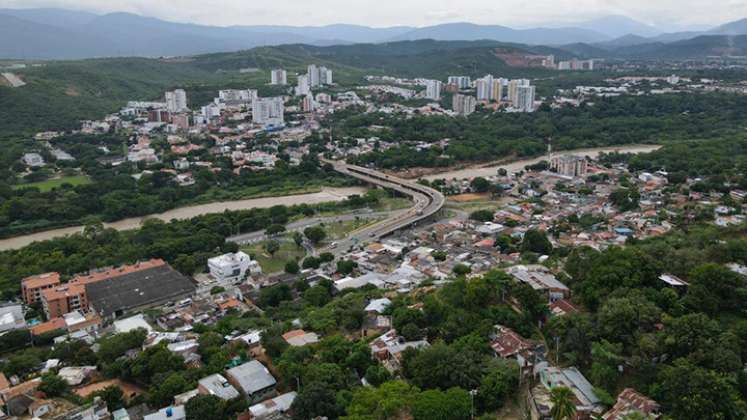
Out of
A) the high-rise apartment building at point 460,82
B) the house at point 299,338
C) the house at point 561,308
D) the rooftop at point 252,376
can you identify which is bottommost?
the rooftop at point 252,376

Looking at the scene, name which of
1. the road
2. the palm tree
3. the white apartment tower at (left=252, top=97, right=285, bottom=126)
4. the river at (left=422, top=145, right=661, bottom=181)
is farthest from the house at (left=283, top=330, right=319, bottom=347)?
the white apartment tower at (left=252, top=97, right=285, bottom=126)

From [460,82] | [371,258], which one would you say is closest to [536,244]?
[371,258]

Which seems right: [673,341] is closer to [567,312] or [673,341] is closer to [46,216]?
[567,312]

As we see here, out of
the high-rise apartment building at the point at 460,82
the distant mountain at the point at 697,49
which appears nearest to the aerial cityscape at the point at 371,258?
the high-rise apartment building at the point at 460,82

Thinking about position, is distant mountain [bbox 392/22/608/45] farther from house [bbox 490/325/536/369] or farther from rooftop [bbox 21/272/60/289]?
house [bbox 490/325/536/369]

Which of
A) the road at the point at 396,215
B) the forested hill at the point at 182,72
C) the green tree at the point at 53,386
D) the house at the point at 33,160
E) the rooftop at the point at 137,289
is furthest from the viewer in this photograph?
the forested hill at the point at 182,72

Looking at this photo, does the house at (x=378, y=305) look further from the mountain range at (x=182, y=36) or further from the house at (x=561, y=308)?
the mountain range at (x=182, y=36)

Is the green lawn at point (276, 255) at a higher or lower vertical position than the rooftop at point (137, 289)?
lower

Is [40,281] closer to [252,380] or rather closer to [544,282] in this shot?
[252,380]
